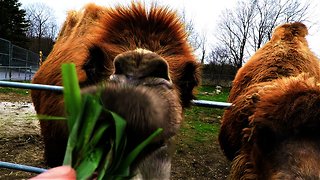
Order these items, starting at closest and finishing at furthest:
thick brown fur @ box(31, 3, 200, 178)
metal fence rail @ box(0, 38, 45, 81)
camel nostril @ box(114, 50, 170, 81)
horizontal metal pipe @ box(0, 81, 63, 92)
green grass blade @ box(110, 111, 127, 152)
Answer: green grass blade @ box(110, 111, 127, 152), thick brown fur @ box(31, 3, 200, 178), camel nostril @ box(114, 50, 170, 81), horizontal metal pipe @ box(0, 81, 63, 92), metal fence rail @ box(0, 38, 45, 81)

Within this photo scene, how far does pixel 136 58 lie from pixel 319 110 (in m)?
1.40

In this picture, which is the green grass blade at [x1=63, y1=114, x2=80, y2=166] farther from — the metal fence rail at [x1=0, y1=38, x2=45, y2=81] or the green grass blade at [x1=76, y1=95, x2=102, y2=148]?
the metal fence rail at [x1=0, y1=38, x2=45, y2=81]

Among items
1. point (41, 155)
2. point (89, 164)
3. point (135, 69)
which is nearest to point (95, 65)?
point (135, 69)

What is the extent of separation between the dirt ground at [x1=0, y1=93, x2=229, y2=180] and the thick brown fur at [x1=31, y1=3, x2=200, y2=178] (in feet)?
7.51

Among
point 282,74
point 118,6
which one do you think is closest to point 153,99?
point 118,6

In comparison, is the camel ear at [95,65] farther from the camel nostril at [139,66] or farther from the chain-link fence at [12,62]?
the chain-link fence at [12,62]

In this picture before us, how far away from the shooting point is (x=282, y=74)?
13.9 feet

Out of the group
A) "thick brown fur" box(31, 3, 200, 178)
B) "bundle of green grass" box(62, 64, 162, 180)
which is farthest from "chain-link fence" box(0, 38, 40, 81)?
"bundle of green grass" box(62, 64, 162, 180)

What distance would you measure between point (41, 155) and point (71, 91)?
6445 mm

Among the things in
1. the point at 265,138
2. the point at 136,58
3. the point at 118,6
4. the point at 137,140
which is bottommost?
the point at 265,138

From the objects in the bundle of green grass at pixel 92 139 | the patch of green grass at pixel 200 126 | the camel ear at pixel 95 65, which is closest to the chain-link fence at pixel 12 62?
the patch of green grass at pixel 200 126

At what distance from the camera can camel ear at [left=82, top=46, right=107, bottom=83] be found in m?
2.83

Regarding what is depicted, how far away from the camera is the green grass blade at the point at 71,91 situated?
1215 millimetres

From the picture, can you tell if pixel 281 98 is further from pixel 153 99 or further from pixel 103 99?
pixel 103 99
